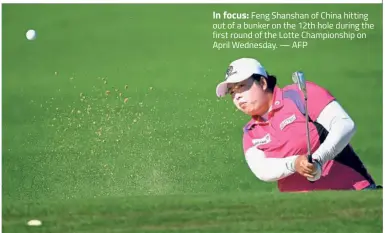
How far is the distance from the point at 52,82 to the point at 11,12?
1.58 ft

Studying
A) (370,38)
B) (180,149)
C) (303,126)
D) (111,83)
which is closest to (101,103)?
(111,83)

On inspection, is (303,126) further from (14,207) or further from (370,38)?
(14,207)

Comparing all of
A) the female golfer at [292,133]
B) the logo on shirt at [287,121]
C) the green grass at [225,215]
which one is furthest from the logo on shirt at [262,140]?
the green grass at [225,215]

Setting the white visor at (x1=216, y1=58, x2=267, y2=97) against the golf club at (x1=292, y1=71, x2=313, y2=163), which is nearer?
the golf club at (x1=292, y1=71, x2=313, y2=163)

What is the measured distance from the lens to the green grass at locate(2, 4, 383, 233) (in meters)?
6.02

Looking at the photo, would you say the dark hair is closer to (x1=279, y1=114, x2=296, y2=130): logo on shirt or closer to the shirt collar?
the shirt collar

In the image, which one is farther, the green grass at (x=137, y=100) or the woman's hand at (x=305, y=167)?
the green grass at (x=137, y=100)

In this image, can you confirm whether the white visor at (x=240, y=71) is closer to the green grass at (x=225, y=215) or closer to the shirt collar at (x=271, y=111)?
the shirt collar at (x=271, y=111)

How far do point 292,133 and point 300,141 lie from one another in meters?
0.07

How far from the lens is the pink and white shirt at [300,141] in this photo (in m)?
5.93

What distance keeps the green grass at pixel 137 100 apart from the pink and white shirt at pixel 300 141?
0.27 ft

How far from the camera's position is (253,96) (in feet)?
19.6

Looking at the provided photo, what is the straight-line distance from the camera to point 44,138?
604cm

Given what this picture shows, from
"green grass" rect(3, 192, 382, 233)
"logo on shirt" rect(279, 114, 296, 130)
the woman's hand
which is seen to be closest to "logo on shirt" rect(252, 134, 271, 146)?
"logo on shirt" rect(279, 114, 296, 130)
